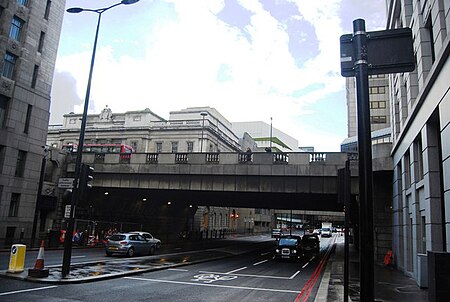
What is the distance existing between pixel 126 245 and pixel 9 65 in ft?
62.5

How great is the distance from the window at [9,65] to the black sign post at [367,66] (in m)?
33.0

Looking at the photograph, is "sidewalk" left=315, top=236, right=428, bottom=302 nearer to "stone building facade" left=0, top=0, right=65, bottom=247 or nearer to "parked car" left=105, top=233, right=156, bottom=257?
"parked car" left=105, top=233, right=156, bottom=257

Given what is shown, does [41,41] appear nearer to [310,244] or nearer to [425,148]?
[310,244]

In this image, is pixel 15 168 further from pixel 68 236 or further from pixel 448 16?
pixel 448 16

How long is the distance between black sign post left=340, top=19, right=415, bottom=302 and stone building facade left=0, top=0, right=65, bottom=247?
3054 centimetres

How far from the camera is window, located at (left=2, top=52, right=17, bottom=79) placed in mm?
30797

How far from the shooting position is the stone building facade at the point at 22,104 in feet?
99.3

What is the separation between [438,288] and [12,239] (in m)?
31.2

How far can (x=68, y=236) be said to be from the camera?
46.1ft

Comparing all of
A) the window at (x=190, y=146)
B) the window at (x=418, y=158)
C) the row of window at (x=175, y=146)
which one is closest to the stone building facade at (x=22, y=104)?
the window at (x=418, y=158)

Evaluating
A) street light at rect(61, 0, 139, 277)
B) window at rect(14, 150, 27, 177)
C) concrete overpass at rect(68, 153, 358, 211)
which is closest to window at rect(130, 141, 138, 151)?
window at rect(14, 150, 27, 177)

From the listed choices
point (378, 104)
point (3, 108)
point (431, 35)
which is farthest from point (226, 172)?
point (378, 104)

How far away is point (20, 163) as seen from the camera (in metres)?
32.1

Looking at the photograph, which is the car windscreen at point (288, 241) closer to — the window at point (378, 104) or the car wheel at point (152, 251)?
the car wheel at point (152, 251)
